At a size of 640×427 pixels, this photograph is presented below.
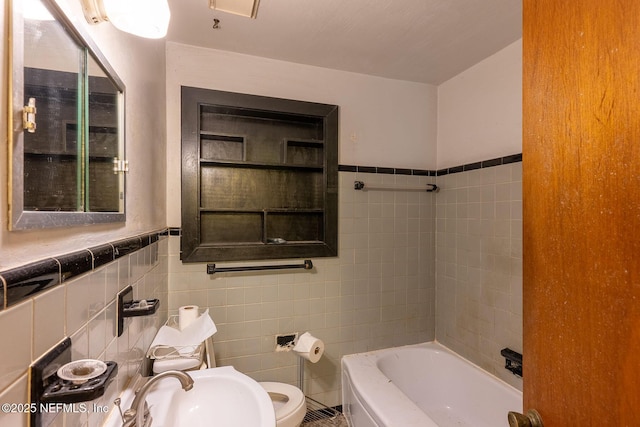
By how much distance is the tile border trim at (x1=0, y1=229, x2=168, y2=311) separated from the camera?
41 centimetres

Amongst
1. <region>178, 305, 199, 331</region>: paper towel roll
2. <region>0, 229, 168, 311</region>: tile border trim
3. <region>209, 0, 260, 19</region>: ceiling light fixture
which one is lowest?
<region>178, 305, 199, 331</region>: paper towel roll

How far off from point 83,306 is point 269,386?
1.45 m

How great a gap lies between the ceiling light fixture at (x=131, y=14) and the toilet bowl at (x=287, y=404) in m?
1.73

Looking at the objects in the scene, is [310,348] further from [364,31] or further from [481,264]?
[364,31]

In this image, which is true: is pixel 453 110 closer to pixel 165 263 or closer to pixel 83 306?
pixel 165 263

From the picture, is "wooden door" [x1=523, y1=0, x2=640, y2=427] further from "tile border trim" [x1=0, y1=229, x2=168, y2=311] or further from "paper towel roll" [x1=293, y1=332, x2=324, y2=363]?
"paper towel roll" [x1=293, y1=332, x2=324, y2=363]

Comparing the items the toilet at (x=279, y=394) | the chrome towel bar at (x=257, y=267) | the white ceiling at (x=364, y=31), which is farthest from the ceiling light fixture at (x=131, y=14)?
the chrome towel bar at (x=257, y=267)

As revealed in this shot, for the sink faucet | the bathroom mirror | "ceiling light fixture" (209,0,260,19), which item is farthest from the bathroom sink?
"ceiling light fixture" (209,0,260,19)

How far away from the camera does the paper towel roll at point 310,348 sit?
183cm

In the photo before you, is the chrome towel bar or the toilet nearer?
the toilet

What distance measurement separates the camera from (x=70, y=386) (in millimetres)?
515

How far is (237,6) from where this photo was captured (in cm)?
143

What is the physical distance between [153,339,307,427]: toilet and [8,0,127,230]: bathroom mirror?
2.40ft

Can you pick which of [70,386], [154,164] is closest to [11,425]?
[70,386]
